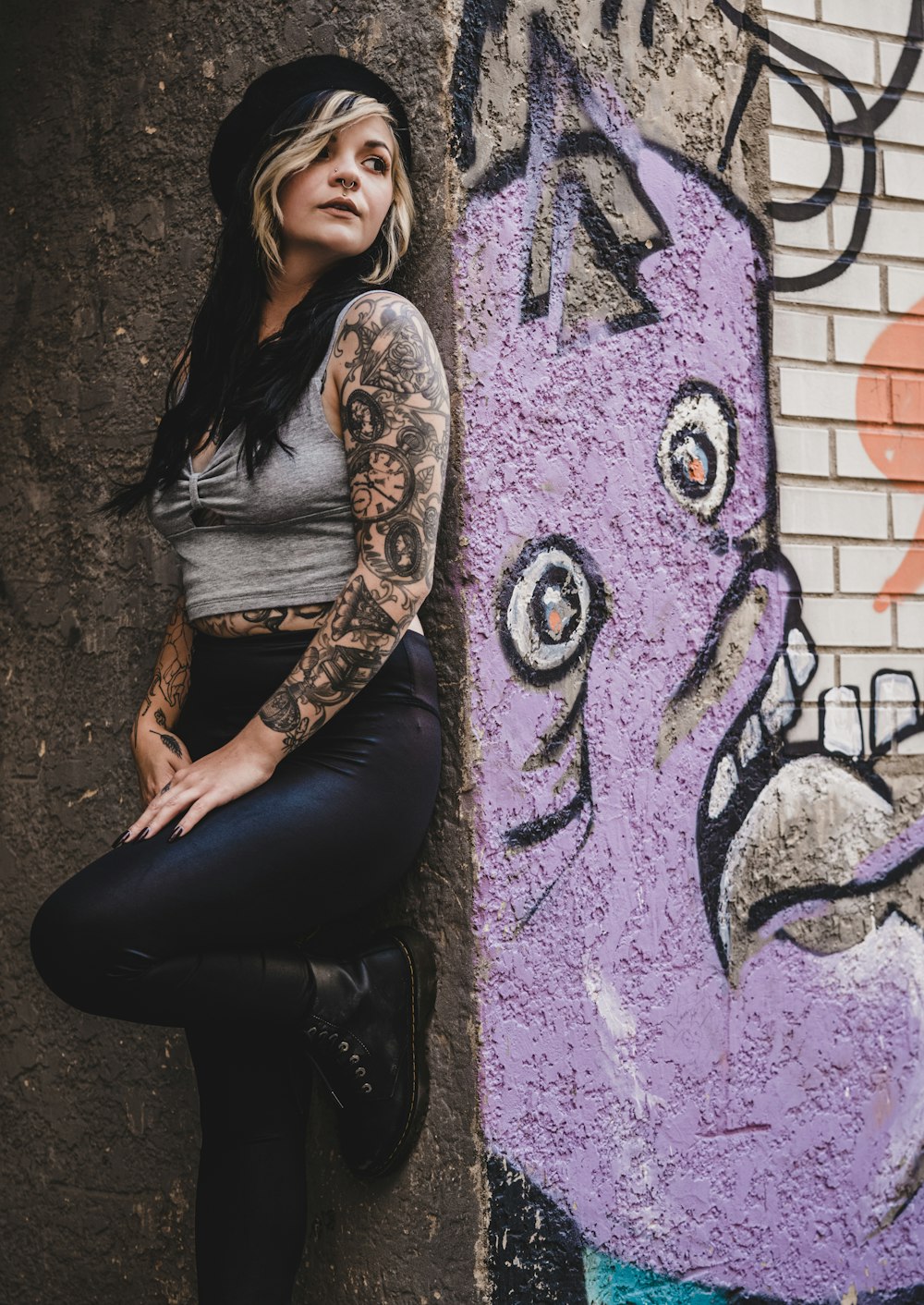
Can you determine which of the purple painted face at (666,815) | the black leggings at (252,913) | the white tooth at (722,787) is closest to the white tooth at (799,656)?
the purple painted face at (666,815)

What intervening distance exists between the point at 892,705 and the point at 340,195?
1.62 metres

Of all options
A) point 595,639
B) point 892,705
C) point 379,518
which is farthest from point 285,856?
point 892,705

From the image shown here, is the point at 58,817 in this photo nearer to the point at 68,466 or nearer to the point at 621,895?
the point at 68,466

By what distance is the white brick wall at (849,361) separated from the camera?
292 cm

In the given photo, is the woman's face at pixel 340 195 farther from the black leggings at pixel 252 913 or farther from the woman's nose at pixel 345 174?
the black leggings at pixel 252 913

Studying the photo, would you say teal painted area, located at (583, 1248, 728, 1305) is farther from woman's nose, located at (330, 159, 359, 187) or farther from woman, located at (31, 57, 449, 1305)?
woman's nose, located at (330, 159, 359, 187)

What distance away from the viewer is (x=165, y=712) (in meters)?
2.68

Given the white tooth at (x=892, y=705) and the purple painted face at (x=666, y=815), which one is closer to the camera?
the purple painted face at (x=666, y=815)

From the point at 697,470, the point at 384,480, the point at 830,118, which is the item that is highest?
the point at 830,118

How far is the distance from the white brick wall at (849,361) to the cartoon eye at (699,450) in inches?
6.2

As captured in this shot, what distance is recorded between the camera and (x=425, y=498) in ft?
7.32

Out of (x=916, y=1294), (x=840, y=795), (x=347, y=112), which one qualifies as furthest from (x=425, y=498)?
(x=916, y=1294)

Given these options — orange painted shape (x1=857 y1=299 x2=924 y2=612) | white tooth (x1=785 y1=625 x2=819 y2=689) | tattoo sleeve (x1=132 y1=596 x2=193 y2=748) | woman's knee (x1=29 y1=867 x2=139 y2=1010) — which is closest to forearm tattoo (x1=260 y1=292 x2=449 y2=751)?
woman's knee (x1=29 y1=867 x2=139 y2=1010)

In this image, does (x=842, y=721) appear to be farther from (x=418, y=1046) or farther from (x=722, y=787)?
(x=418, y=1046)
